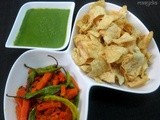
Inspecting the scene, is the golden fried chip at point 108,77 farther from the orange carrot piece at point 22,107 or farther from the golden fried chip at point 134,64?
the orange carrot piece at point 22,107

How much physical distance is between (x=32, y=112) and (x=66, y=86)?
0.16 meters

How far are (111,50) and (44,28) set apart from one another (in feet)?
1.23

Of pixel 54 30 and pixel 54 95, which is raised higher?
pixel 54 30

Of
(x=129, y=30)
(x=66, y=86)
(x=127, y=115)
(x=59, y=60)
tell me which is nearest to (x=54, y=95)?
(x=66, y=86)

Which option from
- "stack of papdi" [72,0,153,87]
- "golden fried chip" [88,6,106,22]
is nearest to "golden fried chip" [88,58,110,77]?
"stack of papdi" [72,0,153,87]

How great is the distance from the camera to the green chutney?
1246 mm

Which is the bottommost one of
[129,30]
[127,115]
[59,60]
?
[127,115]

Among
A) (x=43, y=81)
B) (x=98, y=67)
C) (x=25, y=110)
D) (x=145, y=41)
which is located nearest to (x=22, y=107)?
(x=25, y=110)

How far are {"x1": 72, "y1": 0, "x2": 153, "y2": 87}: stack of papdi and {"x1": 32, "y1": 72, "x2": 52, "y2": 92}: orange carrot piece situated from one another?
12 cm

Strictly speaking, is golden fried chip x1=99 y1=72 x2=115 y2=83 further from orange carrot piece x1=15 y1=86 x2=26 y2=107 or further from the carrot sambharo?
orange carrot piece x1=15 y1=86 x2=26 y2=107

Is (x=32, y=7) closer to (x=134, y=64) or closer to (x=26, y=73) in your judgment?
(x=26, y=73)

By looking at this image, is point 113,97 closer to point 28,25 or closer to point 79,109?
point 79,109

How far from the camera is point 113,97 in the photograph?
1118 millimetres

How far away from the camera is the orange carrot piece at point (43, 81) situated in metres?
1.07
